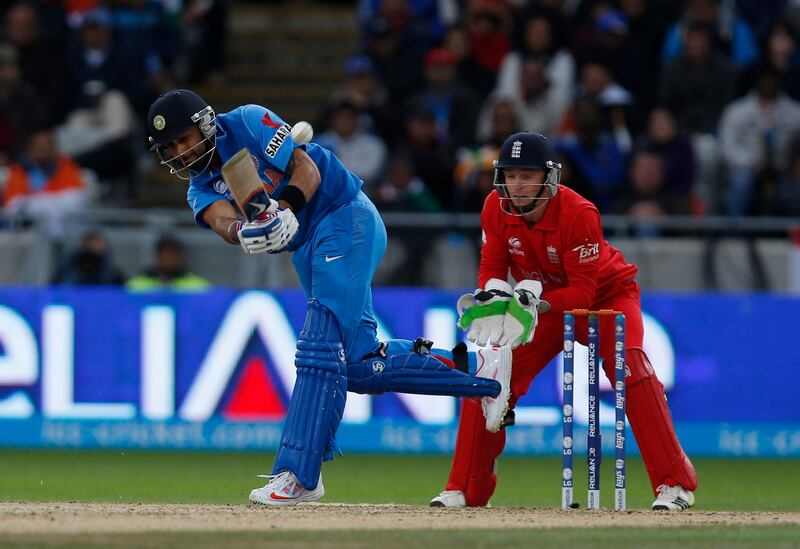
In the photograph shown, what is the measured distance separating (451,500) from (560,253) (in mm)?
1593

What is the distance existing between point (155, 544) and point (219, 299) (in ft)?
24.4

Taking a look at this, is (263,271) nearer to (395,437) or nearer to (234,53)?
(395,437)

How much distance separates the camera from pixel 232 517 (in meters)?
8.20

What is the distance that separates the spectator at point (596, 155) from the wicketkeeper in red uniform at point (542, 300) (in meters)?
6.05

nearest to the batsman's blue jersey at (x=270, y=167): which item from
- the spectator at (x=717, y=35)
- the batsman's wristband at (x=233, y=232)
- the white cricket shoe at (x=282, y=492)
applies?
the batsman's wristband at (x=233, y=232)

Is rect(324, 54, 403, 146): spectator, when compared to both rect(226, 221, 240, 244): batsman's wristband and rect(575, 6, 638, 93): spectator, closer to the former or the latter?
rect(575, 6, 638, 93): spectator

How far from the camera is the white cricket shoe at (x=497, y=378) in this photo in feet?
29.8

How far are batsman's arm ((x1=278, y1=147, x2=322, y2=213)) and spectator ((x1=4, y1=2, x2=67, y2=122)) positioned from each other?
920cm

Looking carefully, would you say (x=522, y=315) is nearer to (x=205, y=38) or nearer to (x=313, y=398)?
(x=313, y=398)

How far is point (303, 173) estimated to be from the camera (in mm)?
8836

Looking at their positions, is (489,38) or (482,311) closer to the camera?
(482,311)

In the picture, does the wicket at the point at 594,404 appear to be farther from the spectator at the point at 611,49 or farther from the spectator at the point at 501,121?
the spectator at the point at 611,49

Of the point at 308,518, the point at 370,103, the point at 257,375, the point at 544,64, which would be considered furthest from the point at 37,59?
the point at 308,518

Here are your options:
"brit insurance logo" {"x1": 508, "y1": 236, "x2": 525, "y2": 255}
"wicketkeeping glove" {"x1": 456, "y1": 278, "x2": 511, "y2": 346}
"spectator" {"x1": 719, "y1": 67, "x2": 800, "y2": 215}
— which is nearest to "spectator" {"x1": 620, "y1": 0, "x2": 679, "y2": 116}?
"spectator" {"x1": 719, "y1": 67, "x2": 800, "y2": 215}
